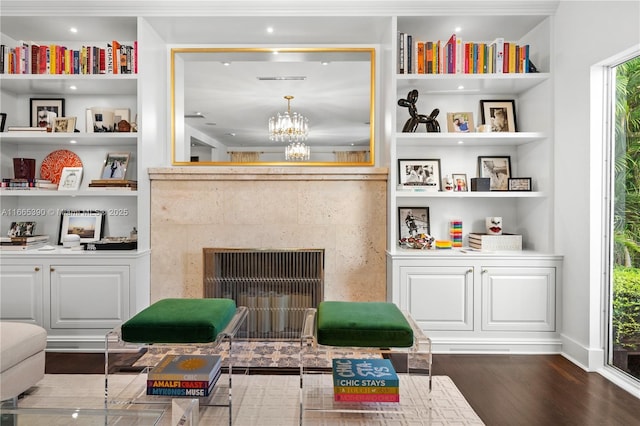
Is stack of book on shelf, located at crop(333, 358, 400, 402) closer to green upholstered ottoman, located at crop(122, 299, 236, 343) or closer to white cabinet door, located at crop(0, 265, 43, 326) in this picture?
green upholstered ottoman, located at crop(122, 299, 236, 343)

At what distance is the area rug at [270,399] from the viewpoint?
2.11 meters

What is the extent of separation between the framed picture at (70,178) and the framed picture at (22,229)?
1.45 ft

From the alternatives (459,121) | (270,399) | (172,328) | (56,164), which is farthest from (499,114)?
(56,164)

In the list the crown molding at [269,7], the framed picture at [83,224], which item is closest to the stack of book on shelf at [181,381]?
the framed picture at [83,224]

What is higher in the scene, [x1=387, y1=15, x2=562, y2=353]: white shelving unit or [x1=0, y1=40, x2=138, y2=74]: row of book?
[x1=0, y1=40, x2=138, y2=74]: row of book

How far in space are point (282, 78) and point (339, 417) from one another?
8.47ft

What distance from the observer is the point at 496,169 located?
11.6 ft

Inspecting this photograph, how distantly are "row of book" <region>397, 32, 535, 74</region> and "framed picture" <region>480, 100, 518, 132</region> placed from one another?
1.23ft

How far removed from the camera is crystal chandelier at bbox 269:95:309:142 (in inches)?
136

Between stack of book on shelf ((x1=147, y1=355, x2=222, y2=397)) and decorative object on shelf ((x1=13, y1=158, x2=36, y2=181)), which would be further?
decorative object on shelf ((x1=13, y1=158, x2=36, y2=181))

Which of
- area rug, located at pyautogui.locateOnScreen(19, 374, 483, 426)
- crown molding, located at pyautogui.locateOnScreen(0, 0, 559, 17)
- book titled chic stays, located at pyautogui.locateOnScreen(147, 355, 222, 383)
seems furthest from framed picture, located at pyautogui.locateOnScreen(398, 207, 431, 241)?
book titled chic stays, located at pyautogui.locateOnScreen(147, 355, 222, 383)

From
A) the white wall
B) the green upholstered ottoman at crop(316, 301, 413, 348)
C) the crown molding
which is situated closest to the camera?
the green upholstered ottoman at crop(316, 301, 413, 348)

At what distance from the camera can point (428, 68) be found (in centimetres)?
317

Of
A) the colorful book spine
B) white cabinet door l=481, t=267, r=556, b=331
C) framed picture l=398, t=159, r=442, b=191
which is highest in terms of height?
framed picture l=398, t=159, r=442, b=191
